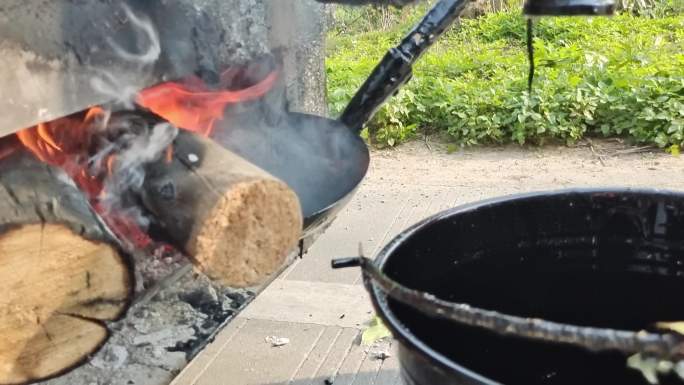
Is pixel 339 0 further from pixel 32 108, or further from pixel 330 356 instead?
pixel 330 356

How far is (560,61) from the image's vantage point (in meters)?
6.72

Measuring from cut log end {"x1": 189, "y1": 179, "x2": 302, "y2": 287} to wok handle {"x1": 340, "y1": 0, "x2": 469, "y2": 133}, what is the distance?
78cm

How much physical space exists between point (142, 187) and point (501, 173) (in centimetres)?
329

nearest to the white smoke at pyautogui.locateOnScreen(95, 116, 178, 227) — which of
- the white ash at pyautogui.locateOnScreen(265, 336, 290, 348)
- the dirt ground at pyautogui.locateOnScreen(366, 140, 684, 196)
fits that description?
the white ash at pyautogui.locateOnScreen(265, 336, 290, 348)

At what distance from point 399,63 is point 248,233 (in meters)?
0.95

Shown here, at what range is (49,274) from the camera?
1.65m

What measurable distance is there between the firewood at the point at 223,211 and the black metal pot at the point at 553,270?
0.37 m

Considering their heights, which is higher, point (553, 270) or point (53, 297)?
point (53, 297)

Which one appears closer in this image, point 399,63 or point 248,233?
point 248,233

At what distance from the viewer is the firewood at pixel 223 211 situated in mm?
1775

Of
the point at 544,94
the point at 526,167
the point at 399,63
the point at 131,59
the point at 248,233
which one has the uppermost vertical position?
the point at 131,59

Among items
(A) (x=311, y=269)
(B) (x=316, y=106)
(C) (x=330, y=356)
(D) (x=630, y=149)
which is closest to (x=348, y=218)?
(A) (x=311, y=269)

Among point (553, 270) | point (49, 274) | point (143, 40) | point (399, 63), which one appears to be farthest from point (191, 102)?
point (553, 270)

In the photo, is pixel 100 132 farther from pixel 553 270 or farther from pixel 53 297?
pixel 553 270
